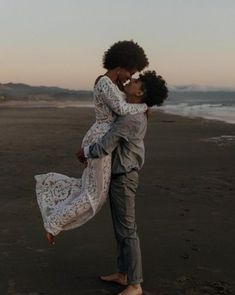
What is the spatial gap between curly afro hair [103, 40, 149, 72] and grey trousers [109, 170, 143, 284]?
2.65 feet

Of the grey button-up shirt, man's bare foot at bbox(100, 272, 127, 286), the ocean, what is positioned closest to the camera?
the grey button-up shirt

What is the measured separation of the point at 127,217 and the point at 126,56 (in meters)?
1.22

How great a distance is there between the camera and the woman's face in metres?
4.48

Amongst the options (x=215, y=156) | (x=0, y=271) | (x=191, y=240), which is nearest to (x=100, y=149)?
(x=0, y=271)

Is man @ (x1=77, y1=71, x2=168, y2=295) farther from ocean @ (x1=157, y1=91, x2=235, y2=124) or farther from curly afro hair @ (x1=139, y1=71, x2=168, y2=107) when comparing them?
ocean @ (x1=157, y1=91, x2=235, y2=124)

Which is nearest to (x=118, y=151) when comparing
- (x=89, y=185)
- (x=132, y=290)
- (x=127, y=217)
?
(x=89, y=185)

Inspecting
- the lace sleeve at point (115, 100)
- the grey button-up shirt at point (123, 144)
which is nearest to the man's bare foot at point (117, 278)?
the grey button-up shirt at point (123, 144)

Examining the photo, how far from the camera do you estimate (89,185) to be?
14.9 ft

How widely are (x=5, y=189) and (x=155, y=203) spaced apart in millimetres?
2437

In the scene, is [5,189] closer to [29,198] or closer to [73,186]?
[29,198]

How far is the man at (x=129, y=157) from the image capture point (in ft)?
14.4

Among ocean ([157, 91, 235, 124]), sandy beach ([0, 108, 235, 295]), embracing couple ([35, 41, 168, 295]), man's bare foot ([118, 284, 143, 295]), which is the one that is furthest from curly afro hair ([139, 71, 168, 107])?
ocean ([157, 91, 235, 124])

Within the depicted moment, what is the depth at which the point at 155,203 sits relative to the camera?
310 inches

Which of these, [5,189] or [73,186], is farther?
[5,189]
